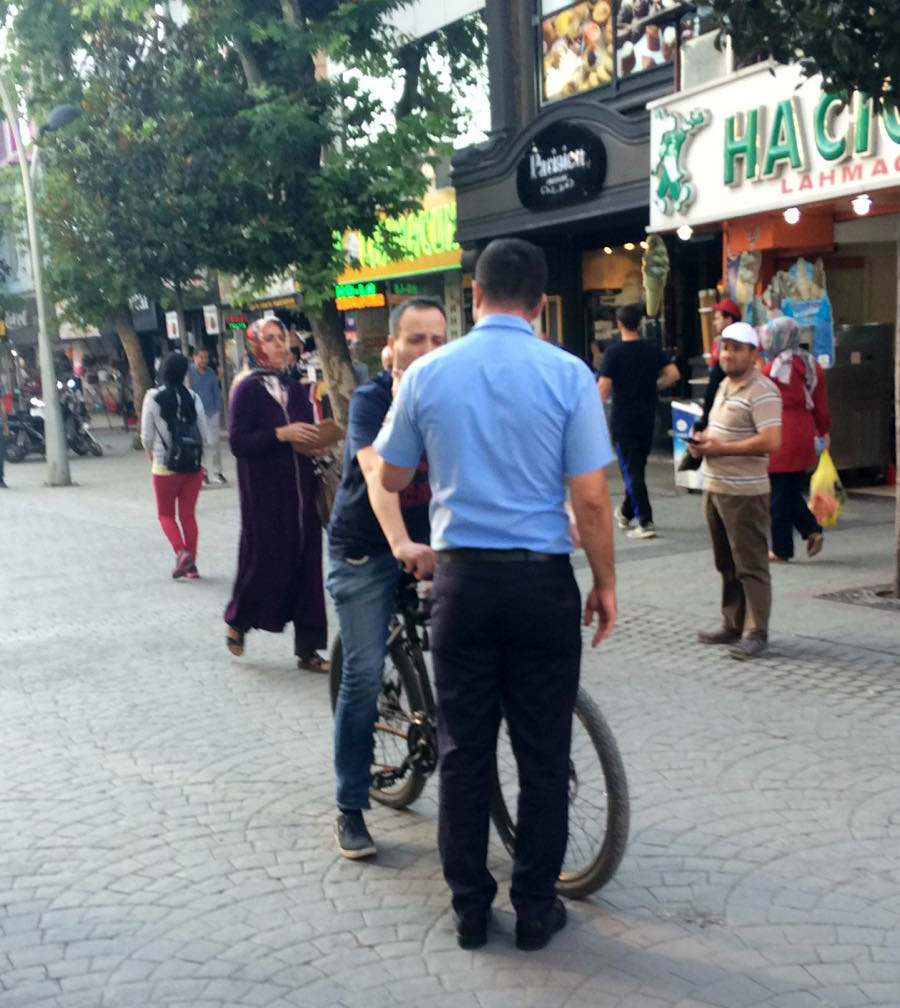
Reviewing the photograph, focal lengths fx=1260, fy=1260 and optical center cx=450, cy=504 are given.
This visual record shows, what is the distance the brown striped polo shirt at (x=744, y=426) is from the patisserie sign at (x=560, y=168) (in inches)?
350

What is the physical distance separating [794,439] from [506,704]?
5815 mm

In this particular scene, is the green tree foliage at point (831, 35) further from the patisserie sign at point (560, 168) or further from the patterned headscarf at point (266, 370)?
the patisserie sign at point (560, 168)

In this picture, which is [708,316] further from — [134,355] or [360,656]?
[134,355]

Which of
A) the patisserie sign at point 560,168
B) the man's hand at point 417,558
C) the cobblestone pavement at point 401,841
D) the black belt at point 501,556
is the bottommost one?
the cobblestone pavement at point 401,841

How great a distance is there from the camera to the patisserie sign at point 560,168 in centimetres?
1492

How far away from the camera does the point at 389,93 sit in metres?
21.1

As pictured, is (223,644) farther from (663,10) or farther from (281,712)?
(663,10)

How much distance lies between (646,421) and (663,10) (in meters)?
5.78

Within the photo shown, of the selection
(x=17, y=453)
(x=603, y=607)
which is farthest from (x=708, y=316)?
(x=17, y=453)

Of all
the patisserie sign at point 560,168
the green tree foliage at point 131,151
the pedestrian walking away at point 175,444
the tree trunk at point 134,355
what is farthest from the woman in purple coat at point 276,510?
the tree trunk at point 134,355

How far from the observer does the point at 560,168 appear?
1556cm

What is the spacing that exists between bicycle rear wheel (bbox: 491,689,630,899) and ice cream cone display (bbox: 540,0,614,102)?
12850mm

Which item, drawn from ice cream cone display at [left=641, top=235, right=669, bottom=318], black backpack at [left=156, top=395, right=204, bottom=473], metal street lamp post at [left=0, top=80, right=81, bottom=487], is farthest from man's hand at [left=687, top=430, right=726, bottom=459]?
metal street lamp post at [left=0, top=80, right=81, bottom=487]

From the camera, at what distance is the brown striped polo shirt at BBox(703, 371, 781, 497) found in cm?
647
